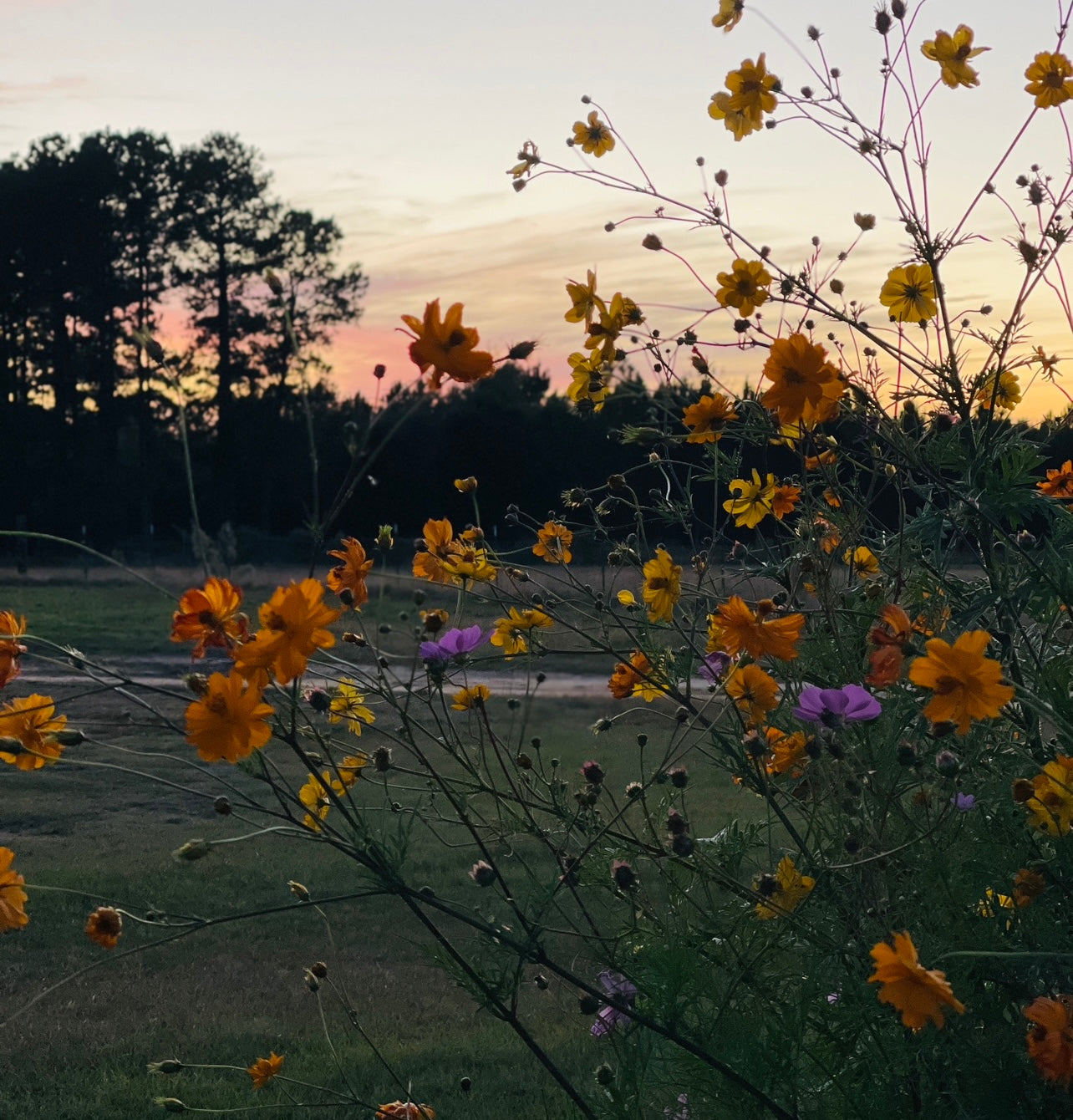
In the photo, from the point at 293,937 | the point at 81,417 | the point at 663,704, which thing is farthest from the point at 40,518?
the point at 293,937

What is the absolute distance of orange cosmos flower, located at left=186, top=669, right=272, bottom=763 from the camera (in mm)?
1150

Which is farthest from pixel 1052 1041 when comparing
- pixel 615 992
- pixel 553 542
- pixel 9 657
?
pixel 553 542

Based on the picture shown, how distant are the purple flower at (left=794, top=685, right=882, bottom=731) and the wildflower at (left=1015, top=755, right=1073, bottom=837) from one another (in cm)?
19

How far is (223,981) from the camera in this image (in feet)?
10.7

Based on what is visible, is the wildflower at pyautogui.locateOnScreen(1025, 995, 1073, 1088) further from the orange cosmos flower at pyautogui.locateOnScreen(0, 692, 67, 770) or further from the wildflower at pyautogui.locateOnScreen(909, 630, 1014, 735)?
the orange cosmos flower at pyautogui.locateOnScreen(0, 692, 67, 770)

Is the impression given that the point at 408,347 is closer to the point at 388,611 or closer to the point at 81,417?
the point at 388,611

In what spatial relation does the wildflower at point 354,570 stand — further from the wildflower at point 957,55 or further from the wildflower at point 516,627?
the wildflower at point 957,55

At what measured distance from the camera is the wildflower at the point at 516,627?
6.31ft

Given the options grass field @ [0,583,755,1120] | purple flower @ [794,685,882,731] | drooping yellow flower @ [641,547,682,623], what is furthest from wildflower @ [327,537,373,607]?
purple flower @ [794,685,882,731]

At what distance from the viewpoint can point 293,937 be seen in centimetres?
363

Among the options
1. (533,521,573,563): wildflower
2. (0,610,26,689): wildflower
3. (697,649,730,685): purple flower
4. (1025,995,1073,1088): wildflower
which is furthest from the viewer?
(533,521,573,563): wildflower

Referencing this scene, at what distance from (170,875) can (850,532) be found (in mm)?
2893

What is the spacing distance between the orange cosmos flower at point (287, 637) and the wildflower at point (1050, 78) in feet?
4.75

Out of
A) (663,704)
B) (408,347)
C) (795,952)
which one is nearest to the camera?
(408,347)
